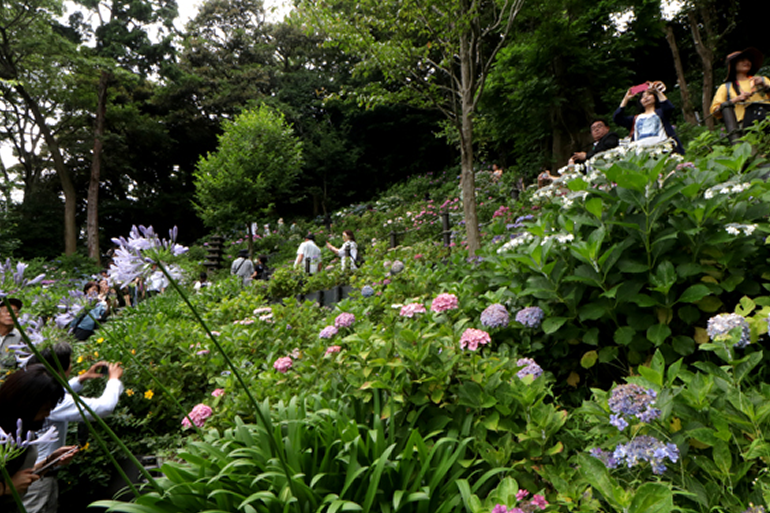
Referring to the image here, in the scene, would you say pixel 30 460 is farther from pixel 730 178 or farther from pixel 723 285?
pixel 730 178

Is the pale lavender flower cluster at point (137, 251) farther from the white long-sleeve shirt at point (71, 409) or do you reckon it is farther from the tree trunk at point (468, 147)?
the tree trunk at point (468, 147)

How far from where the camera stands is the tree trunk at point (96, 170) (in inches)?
797

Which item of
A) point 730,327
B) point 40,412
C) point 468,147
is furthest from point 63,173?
point 730,327

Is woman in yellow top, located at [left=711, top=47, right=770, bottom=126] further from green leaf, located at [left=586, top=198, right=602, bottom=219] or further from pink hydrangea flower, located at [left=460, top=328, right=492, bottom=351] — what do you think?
pink hydrangea flower, located at [left=460, top=328, right=492, bottom=351]

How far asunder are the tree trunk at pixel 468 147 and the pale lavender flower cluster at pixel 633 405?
384cm

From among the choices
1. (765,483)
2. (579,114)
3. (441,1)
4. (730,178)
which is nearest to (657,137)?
(730,178)

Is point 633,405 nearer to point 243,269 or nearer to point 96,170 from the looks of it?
point 243,269

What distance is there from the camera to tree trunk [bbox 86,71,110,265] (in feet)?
66.4

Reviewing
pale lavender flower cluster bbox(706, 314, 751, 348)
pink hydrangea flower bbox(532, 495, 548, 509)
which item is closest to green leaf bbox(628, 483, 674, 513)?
pink hydrangea flower bbox(532, 495, 548, 509)

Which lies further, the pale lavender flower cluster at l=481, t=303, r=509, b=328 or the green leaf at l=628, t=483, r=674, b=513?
the pale lavender flower cluster at l=481, t=303, r=509, b=328

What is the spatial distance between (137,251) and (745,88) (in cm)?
610

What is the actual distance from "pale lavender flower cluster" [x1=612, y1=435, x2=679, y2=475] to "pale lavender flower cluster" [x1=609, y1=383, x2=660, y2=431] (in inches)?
2.5

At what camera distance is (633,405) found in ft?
4.36

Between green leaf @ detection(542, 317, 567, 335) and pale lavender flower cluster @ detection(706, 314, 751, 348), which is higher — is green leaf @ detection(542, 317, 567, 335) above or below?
below
